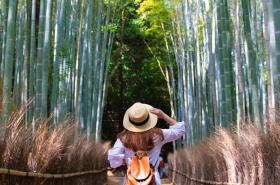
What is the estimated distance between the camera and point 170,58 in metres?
15.4

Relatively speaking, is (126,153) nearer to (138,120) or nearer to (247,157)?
(138,120)

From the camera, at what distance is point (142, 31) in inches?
657

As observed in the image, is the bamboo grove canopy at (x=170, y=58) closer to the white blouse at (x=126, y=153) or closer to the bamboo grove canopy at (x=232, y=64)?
the bamboo grove canopy at (x=232, y=64)

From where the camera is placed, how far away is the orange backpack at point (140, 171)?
2.29 m

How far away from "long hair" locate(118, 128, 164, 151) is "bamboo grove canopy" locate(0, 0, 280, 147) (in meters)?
0.88

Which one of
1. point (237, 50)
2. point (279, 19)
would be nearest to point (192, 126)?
point (237, 50)

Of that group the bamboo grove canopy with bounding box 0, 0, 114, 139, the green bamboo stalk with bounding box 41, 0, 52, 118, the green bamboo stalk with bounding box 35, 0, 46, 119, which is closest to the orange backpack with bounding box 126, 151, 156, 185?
the bamboo grove canopy with bounding box 0, 0, 114, 139

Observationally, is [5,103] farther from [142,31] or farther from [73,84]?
[142,31]

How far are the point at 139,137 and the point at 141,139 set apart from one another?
0.05 ft

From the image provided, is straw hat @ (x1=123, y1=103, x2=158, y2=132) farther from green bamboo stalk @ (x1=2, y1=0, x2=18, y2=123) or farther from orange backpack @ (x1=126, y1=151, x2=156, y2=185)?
green bamboo stalk @ (x1=2, y1=0, x2=18, y2=123)

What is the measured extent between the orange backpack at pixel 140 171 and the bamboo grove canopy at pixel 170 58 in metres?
0.97

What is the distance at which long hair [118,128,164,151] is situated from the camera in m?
2.38

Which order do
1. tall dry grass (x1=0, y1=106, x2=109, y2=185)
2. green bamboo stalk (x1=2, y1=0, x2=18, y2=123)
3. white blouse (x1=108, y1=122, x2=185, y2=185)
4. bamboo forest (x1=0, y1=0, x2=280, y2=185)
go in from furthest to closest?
green bamboo stalk (x1=2, y1=0, x2=18, y2=123) < bamboo forest (x1=0, y1=0, x2=280, y2=185) < tall dry grass (x1=0, y1=106, x2=109, y2=185) < white blouse (x1=108, y1=122, x2=185, y2=185)

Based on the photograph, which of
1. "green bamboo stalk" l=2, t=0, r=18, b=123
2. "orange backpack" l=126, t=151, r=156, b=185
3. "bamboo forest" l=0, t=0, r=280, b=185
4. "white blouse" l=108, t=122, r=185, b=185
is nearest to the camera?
"orange backpack" l=126, t=151, r=156, b=185
